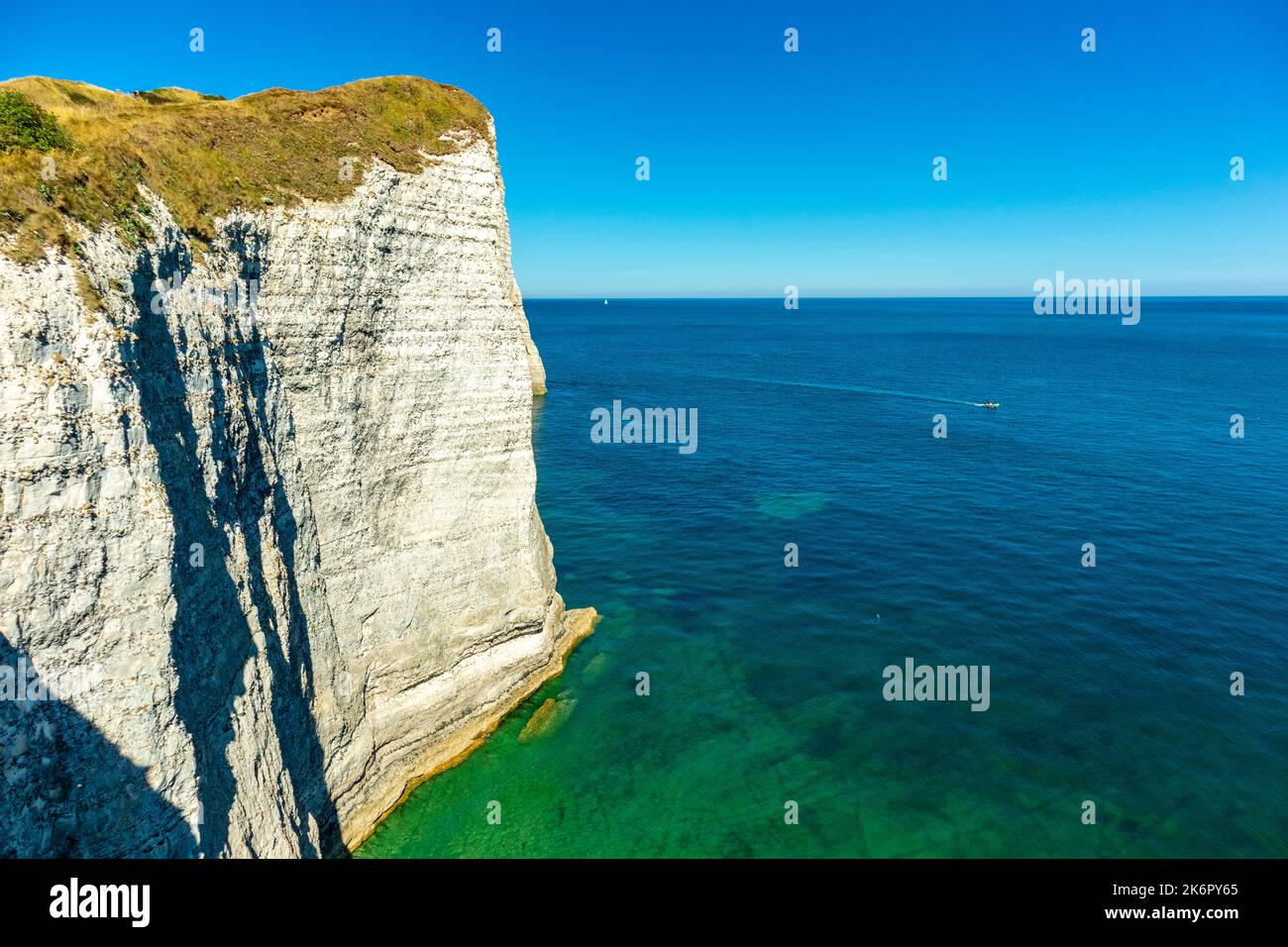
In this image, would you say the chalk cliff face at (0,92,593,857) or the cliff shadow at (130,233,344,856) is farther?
the cliff shadow at (130,233,344,856)

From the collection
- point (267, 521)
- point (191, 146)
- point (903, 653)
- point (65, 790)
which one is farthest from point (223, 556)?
point (903, 653)

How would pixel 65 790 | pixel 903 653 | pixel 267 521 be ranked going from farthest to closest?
pixel 903 653 → pixel 267 521 → pixel 65 790

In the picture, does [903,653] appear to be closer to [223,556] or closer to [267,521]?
[267,521]

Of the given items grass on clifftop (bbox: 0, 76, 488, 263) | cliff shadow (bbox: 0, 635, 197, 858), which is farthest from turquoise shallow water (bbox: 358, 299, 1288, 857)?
grass on clifftop (bbox: 0, 76, 488, 263)

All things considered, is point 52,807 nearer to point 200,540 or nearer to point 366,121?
point 200,540

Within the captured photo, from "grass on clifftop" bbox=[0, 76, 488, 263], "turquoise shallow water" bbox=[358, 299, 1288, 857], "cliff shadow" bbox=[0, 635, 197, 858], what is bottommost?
"turquoise shallow water" bbox=[358, 299, 1288, 857]

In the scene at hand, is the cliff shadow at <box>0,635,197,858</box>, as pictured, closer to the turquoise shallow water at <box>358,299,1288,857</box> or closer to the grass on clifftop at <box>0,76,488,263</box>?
the grass on clifftop at <box>0,76,488,263</box>

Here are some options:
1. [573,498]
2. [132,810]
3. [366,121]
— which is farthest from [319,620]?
[573,498]
